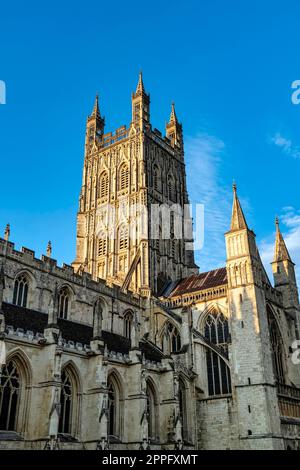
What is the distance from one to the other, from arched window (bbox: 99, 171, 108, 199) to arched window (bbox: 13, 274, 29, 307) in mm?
23137

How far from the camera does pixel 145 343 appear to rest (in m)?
36.7

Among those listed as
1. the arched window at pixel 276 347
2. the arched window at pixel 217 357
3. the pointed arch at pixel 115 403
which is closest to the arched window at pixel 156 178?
the arched window at pixel 217 357

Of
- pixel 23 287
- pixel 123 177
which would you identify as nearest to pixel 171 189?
pixel 123 177

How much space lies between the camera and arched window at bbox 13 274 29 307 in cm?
3093

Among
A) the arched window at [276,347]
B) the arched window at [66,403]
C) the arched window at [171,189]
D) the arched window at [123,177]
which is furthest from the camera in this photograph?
the arched window at [171,189]

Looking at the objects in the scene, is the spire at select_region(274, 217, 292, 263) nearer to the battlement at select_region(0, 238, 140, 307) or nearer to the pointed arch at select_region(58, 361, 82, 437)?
the battlement at select_region(0, 238, 140, 307)

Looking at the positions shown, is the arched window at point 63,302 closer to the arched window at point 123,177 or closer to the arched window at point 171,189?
the arched window at point 123,177

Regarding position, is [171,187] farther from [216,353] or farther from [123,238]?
[216,353]

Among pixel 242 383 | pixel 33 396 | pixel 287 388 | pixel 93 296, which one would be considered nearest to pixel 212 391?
pixel 242 383

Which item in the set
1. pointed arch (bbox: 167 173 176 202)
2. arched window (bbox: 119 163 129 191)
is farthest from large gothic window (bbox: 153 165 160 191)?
arched window (bbox: 119 163 129 191)

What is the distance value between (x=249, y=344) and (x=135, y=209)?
857 inches

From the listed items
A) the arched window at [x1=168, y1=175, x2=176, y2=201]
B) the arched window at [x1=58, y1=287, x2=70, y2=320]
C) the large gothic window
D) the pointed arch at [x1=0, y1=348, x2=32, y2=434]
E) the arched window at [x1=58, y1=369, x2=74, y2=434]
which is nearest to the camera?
the pointed arch at [x1=0, y1=348, x2=32, y2=434]

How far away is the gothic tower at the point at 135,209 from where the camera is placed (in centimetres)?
4759

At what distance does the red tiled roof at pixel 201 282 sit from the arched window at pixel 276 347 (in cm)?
482
